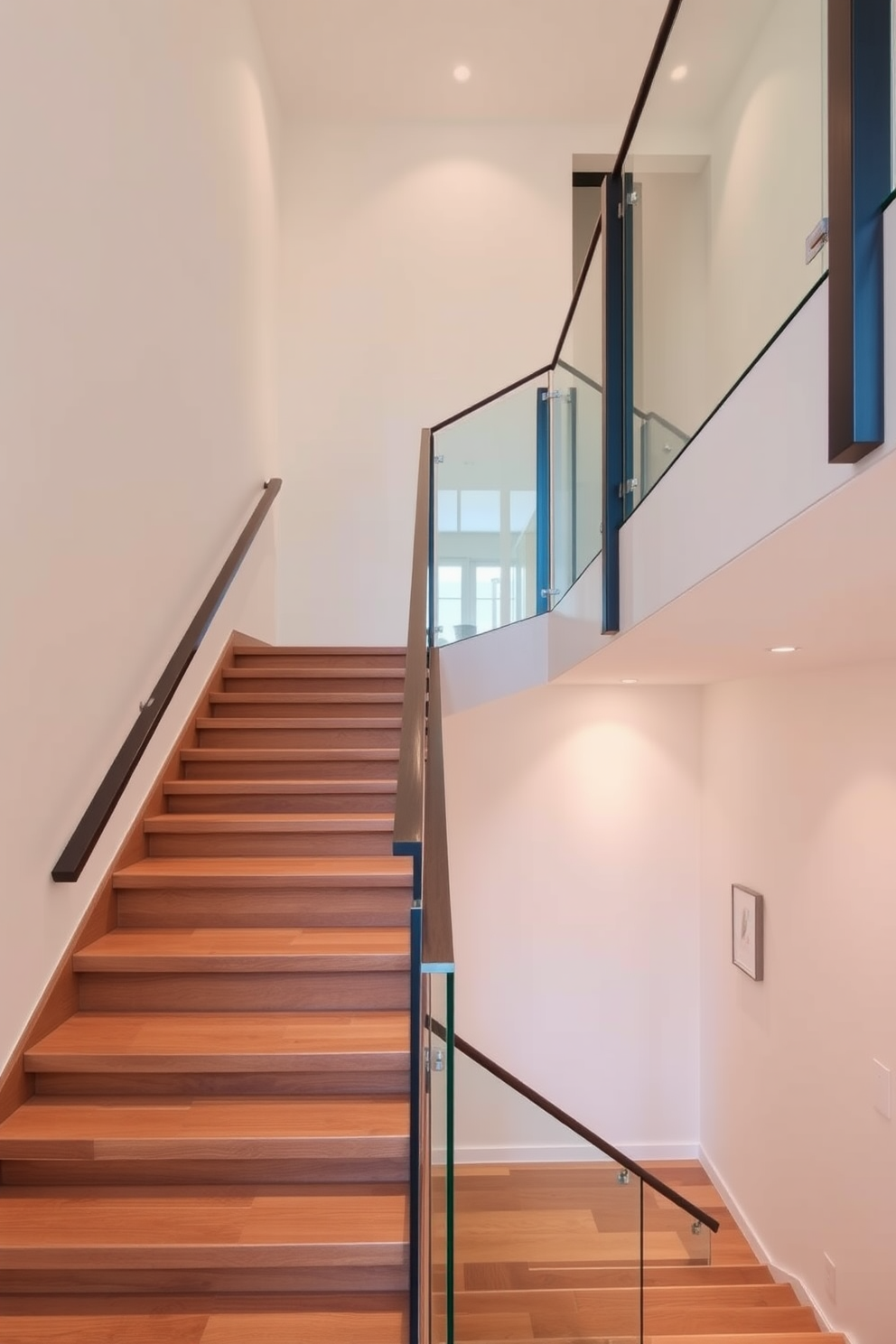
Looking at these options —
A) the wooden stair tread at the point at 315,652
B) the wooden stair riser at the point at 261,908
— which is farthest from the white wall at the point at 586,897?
the wooden stair riser at the point at 261,908

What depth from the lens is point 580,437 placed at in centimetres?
364

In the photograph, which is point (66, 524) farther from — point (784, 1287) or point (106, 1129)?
point (784, 1287)

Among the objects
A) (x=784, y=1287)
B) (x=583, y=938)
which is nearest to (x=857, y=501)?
(x=784, y=1287)

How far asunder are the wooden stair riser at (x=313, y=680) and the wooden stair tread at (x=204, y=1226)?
2.52 meters

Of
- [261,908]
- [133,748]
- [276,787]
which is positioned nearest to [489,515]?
[276,787]

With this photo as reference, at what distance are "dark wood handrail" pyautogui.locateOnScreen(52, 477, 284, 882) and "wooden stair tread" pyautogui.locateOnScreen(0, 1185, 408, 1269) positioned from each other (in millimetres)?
825

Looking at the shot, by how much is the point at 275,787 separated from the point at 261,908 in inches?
25.5

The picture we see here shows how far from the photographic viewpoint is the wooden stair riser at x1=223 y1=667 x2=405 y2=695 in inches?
169

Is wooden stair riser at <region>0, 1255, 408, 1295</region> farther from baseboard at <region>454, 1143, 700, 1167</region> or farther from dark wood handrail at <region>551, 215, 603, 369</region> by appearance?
dark wood handrail at <region>551, 215, 603, 369</region>

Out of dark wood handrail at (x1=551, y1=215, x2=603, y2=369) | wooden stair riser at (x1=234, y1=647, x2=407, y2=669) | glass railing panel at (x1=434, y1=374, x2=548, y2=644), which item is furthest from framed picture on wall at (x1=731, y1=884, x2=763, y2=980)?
dark wood handrail at (x1=551, y1=215, x2=603, y2=369)

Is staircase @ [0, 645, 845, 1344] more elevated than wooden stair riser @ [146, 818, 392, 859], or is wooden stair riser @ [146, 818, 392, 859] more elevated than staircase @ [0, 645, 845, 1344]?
wooden stair riser @ [146, 818, 392, 859]

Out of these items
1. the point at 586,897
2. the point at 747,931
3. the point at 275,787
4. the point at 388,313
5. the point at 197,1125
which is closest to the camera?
the point at 197,1125

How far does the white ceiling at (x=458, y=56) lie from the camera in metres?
5.27

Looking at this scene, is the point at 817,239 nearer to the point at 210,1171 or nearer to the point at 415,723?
the point at 415,723
